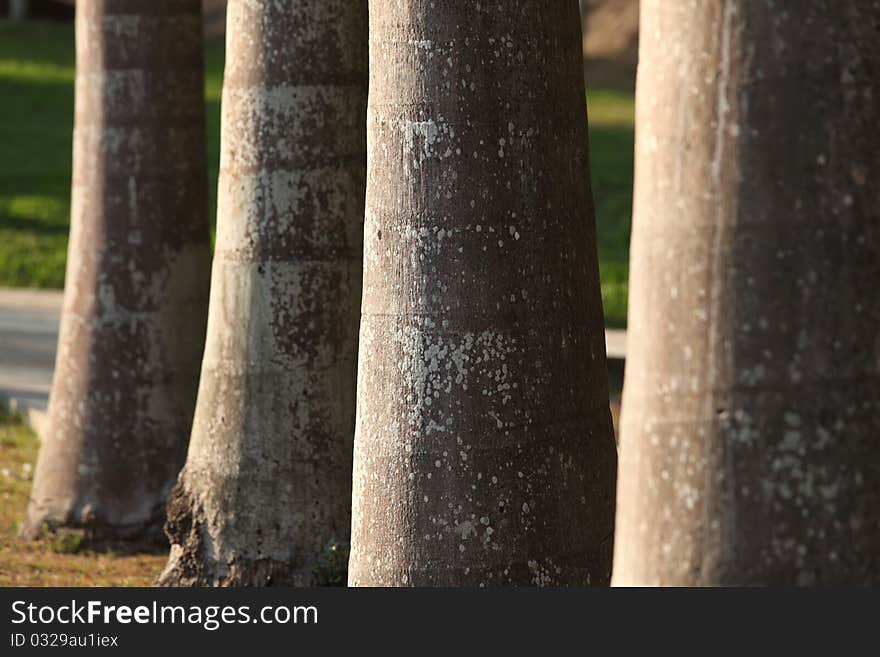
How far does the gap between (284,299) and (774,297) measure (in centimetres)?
342

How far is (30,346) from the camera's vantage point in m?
14.3

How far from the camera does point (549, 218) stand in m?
5.10

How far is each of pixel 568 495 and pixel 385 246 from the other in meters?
1.00

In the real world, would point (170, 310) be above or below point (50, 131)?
below

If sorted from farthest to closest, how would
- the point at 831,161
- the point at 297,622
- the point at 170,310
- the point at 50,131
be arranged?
the point at 50,131 < the point at 170,310 < the point at 297,622 < the point at 831,161

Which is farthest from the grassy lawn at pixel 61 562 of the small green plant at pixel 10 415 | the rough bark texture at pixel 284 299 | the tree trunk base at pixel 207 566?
the small green plant at pixel 10 415

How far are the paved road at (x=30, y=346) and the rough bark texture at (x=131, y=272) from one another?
3080mm

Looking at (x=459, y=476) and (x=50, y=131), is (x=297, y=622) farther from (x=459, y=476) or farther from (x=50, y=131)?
(x=50, y=131)

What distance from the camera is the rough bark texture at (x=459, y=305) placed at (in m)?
4.90

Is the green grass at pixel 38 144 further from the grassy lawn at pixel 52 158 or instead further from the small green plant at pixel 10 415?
the small green plant at pixel 10 415

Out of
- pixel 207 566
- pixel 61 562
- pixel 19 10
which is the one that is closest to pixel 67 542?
pixel 61 562

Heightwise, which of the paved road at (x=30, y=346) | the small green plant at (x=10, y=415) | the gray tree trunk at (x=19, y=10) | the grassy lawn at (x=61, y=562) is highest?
the gray tree trunk at (x=19, y=10)

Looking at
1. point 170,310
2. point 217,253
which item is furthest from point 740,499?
point 170,310

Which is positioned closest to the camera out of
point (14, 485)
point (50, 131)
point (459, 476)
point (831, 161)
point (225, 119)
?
point (831, 161)
